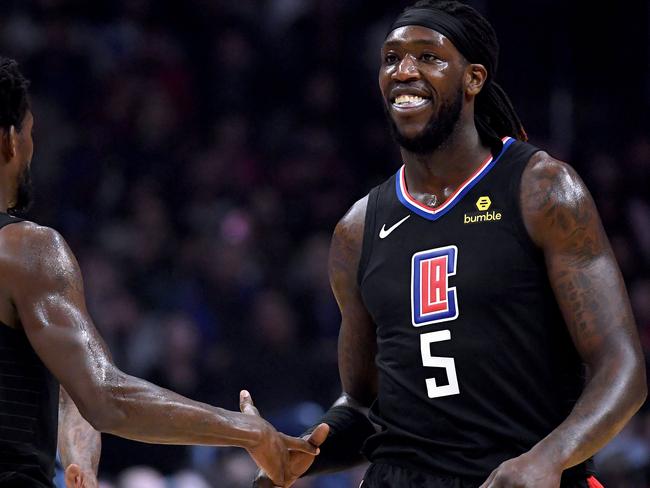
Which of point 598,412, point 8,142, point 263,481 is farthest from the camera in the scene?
point 263,481

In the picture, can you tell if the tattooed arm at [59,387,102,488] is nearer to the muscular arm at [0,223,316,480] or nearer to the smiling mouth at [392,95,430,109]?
the muscular arm at [0,223,316,480]

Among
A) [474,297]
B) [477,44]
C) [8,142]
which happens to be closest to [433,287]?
[474,297]

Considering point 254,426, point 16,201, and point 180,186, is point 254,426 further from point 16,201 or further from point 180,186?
point 180,186

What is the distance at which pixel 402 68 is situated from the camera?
13.1 ft

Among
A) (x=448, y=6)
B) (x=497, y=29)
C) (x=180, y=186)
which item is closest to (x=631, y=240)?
(x=497, y=29)

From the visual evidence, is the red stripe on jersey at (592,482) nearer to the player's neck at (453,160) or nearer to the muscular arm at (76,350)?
the player's neck at (453,160)

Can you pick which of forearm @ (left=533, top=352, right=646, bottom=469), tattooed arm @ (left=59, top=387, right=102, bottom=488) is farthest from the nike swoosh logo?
tattooed arm @ (left=59, top=387, right=102, bottom=488)

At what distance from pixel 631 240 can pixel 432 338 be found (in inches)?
204

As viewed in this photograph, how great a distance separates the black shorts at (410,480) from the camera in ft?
12.1

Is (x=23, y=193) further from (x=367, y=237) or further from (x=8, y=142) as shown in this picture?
(x=367, y=237)

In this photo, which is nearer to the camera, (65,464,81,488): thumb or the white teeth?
(65,464,81,488): thumb

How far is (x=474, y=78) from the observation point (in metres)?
A: 4.03

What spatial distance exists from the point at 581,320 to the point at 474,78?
904mm

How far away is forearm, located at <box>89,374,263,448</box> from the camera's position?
11.7 ft
